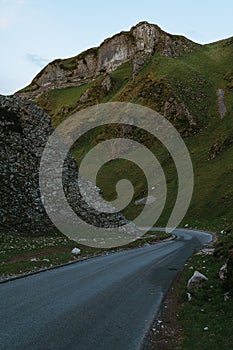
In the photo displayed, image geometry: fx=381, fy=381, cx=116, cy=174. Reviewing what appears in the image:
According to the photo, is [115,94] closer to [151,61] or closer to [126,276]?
[151,61]

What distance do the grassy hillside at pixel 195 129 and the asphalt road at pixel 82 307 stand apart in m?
54.8

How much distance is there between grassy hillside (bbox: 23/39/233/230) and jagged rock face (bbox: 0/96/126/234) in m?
33.9

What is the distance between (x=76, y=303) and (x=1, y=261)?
1347cm

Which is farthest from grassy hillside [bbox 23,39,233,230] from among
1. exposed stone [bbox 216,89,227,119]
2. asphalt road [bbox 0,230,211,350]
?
asphalt road [bbox 0,230,211,350]

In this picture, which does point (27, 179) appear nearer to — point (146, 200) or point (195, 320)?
point (195, 320)

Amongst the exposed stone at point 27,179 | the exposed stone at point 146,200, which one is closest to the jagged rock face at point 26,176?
the exposed stone at point 27,179

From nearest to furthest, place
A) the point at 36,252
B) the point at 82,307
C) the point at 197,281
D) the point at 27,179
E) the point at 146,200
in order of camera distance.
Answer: the point at 82,307 → the point at 197,281 → the point at 36,252 → the point at 27,179 → the point at 146,200

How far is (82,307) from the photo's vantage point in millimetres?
13188

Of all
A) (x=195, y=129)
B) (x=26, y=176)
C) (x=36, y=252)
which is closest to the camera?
(x=36, y=252)

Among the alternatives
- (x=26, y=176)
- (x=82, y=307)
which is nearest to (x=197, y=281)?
(x=82, y=307)

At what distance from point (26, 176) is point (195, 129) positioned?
4310 inches

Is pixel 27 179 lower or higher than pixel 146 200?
higher

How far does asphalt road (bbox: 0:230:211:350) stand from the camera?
972 centimetres

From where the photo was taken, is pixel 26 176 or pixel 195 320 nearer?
pixel 195 320
